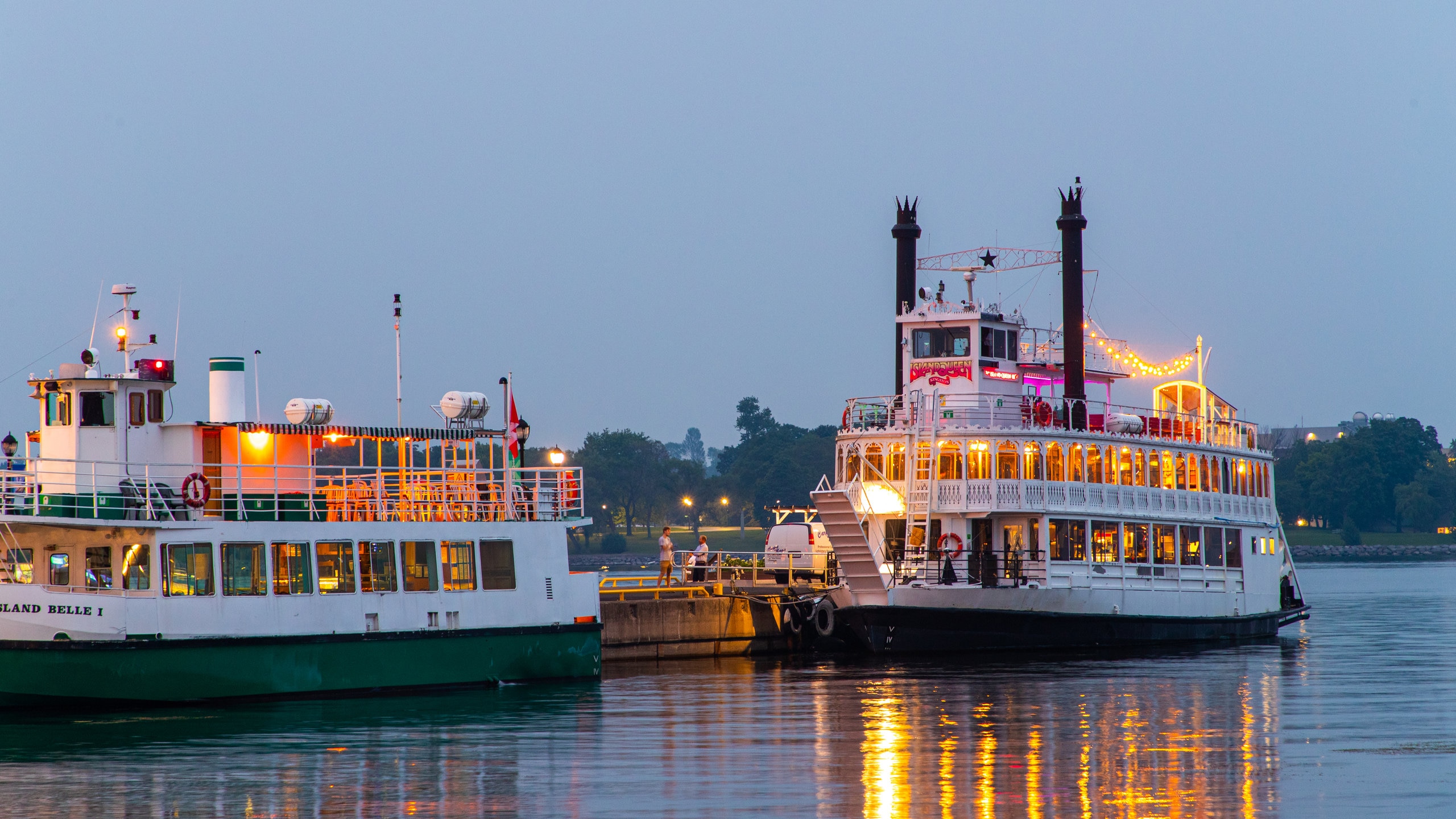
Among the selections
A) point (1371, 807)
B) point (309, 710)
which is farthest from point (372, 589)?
point (1371, 807)

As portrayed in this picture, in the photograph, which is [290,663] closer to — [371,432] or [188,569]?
[188,569]

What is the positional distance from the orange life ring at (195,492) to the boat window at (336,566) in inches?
79.8

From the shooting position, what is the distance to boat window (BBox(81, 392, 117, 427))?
92.2 ft

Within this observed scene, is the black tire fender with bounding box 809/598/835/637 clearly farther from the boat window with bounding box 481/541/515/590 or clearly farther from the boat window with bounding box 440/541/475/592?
the boat window with bounding box 440/541/475/592

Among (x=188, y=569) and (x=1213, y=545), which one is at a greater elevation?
(x=188, y=569)

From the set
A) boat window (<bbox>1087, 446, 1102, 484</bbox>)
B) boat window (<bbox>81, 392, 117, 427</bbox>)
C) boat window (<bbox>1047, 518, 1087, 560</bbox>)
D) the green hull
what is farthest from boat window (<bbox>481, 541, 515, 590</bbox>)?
boat window (<bbox>1087, 446, 1102, 484</bbox>)

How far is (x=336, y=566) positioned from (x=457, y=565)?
2.38 m

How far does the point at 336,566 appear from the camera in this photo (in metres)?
28.7

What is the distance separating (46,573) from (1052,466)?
22.9 m

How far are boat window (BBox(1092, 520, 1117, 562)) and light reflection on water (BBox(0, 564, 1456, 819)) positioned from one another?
667 cm

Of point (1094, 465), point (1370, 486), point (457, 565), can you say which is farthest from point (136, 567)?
point (1370, 486)

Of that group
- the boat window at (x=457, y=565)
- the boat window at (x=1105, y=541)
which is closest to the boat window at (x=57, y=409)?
the boat window at (x=457, y=565)

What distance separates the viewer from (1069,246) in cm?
4400

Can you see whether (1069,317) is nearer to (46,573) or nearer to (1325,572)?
(46,573)
